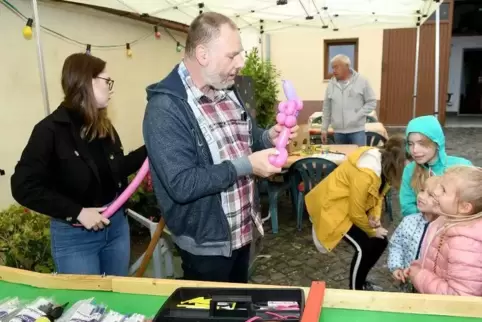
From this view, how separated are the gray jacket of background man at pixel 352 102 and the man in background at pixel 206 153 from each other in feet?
12.3

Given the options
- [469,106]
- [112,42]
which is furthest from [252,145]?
[469,106]

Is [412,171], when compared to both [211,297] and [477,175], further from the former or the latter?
[211,297]

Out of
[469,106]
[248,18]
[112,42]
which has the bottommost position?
[469,106]

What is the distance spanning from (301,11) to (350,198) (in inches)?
155

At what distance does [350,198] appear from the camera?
8.36 feet

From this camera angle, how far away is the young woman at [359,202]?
249cm

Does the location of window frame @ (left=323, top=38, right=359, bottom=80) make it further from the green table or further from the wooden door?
the green table

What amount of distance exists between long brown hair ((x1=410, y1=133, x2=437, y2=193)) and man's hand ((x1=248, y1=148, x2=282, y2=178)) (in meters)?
1.13

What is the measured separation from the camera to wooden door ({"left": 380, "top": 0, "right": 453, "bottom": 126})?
1105 cm

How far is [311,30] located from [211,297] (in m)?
6.27

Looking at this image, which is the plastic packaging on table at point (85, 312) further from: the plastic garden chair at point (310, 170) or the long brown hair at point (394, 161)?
the plastic garden chair at point (310, 170)

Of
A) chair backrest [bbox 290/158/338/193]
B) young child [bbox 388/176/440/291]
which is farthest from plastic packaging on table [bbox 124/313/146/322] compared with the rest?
chair backrest [bbox 290/158/338/193]

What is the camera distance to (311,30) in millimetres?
6762

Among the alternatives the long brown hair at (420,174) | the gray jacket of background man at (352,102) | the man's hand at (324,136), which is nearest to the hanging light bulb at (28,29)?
the long brown hair at (420,174)
